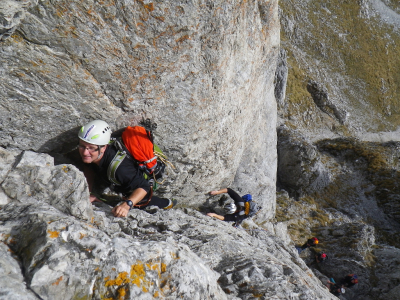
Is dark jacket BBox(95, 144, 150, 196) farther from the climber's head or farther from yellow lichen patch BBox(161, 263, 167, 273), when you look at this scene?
yellow lichen patch BBox(161, 263, 167, 273)

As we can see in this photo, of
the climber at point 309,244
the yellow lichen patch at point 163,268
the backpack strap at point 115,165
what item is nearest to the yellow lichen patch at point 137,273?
the yellow lichen patch at point 163,268

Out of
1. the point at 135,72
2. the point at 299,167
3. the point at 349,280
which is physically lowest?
the point at 349,280

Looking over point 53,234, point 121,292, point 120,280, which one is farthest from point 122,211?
point 121,292

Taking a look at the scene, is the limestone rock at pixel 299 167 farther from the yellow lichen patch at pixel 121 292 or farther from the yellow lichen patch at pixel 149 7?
the yellow lichen patch at pixel 121 292

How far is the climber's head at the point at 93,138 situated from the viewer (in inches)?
289

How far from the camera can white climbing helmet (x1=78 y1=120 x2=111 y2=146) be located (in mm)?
7332

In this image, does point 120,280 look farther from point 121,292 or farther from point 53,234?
point 53,234

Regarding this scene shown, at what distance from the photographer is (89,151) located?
7629mm

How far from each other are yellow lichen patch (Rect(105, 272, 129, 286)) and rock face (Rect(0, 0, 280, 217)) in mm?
4705

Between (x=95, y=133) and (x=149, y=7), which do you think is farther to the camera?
(x=95, y=133)

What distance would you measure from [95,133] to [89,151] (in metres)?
0.61

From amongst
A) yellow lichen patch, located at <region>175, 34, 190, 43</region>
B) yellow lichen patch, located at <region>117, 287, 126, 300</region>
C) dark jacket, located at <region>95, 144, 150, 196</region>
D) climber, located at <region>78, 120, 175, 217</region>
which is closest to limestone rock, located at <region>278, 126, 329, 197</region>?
climber, located at <region>78, 120, 175, 217</region>

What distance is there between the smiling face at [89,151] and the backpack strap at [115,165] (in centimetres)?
42

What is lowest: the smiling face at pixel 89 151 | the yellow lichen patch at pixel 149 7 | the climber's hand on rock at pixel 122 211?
the climber's hand on rock at pixel 122 211
